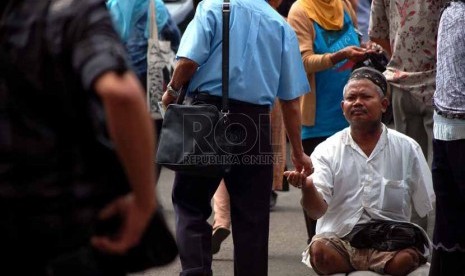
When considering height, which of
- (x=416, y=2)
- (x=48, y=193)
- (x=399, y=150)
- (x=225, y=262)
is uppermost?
(x=48, y=193)

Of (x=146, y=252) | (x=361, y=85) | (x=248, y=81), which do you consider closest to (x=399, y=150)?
(x=361, y=85)

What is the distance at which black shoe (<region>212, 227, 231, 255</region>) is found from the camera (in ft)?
25.0

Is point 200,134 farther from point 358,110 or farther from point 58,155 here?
point 58,155

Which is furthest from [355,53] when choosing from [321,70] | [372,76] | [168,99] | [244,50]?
[168,99]

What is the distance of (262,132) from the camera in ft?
20.4

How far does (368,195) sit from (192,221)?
0.89 m

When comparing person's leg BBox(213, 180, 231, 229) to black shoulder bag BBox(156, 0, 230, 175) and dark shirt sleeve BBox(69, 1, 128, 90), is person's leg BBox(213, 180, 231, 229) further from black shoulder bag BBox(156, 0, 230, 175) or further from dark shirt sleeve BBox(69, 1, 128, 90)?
dark shirt sleeve BBox(69, 1, 128, 90)

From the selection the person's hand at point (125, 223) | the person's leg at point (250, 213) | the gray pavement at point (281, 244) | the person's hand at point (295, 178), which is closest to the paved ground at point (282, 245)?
the gray pavement at point (281, 244)

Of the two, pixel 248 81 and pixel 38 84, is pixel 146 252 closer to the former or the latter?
pixel 38 84

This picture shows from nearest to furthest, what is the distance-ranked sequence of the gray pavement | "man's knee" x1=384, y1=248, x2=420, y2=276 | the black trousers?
"man's knee" x1=384, y1=248, x2=420, y2=276 → the black trousers → the gray pavement

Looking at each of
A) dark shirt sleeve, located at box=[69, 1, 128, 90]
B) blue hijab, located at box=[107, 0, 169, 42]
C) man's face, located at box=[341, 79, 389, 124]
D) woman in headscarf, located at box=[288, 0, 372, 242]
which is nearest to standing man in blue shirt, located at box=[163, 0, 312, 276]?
man's face, located at box=[341, 79, 389, 124]

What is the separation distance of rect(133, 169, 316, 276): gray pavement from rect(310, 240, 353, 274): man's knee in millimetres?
900

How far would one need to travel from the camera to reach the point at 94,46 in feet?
9.95

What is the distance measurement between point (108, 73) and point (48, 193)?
1.16ft
